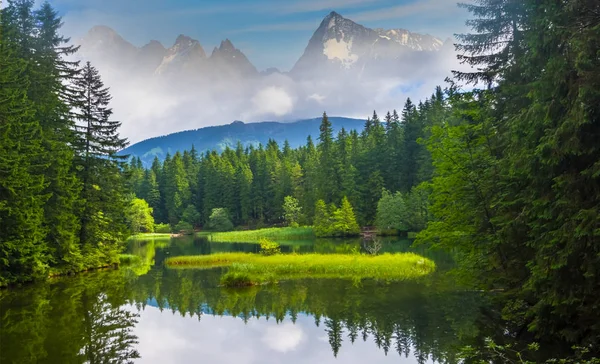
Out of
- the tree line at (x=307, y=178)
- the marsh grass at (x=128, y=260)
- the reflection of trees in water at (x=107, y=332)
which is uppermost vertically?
the tree line at (x=307, y=178)

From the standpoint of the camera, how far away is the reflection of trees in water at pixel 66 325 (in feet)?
43.0

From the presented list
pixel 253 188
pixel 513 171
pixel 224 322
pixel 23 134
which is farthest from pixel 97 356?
pixel 253 188

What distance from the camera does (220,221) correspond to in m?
96.4

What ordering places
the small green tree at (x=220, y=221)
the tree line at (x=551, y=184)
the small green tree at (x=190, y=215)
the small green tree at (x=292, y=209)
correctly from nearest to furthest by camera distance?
the tree line at (x=551, y=184), the small green tree at (x=292, y=209), the small green tree at (x=220, y=221), the small green tree at (x=190, y=215)

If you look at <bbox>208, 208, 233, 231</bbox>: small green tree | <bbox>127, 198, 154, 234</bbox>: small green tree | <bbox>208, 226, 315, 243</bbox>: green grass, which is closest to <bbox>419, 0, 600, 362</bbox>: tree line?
<bbox>208, 226, 315, 243</bbox>: green grass

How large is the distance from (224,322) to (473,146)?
455 inches

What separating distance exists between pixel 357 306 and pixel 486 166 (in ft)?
25.0

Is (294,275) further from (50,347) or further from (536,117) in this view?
(536,117)

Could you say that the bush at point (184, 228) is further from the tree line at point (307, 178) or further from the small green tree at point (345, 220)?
the small green tree at point (345, 220)

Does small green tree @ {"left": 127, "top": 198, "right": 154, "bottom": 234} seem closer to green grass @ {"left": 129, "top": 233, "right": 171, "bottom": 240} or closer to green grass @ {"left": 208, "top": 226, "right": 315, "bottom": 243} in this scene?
green grass @ {"left": 129, "top": 233, "right": 171, "bottom": 240}

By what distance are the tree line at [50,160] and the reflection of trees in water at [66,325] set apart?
2.59 metres

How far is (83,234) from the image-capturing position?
33.2 metres

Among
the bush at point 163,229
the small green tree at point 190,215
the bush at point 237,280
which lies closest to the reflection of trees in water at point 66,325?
the bush at point 237,280

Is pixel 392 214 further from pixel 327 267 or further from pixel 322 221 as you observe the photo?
pixel 327 267
